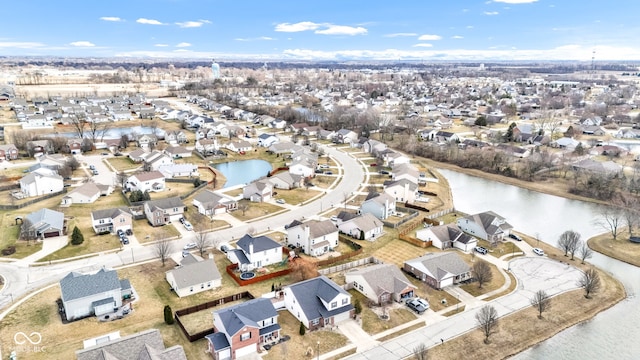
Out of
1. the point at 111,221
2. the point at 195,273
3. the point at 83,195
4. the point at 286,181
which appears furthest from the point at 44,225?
the point at 286,181

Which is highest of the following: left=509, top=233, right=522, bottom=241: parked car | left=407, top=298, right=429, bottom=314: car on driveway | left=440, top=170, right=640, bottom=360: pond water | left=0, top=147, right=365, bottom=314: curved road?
left=0, top=147, right=365, bottom=314: curved road

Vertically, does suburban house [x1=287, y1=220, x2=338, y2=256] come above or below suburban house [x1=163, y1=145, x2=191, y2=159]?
below

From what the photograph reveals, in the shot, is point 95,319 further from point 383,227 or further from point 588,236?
point 588,236

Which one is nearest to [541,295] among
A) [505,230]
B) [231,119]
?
[505,230]

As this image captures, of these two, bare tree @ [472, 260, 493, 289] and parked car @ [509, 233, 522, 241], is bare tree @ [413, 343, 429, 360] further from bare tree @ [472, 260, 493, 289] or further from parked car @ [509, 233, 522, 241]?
parked car @ [509, 233, 522, 241]

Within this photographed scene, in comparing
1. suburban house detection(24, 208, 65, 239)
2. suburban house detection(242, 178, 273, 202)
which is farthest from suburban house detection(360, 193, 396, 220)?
suburban house detection(24, 208, 65, 239)
